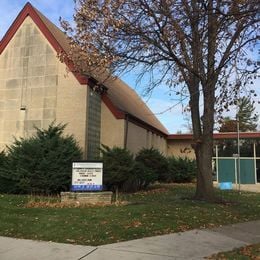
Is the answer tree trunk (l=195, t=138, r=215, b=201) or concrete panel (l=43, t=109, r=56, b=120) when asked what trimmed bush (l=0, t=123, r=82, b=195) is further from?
tree trunk (l=195, t=138, r=215, b=201)

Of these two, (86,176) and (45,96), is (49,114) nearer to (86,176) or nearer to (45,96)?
(45,96)

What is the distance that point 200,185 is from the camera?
671 inches

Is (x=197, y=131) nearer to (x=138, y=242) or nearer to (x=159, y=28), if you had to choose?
(x=159, y=28)

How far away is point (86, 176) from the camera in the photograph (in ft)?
53.6

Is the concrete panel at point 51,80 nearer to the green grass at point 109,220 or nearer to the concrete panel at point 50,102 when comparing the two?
the concrete panel at point 50,102

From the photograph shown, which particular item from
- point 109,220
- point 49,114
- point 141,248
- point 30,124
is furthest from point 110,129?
point 141,248

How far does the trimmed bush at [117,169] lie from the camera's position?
20.1 metres

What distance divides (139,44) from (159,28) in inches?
50.3

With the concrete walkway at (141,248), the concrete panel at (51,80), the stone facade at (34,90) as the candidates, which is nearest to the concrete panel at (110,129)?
the stone facade at (34,90)

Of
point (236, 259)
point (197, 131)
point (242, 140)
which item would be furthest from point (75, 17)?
point (242, 140)

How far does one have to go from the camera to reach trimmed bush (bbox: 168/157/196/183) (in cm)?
3269

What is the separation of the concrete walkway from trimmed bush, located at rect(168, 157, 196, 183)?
21.8 meters

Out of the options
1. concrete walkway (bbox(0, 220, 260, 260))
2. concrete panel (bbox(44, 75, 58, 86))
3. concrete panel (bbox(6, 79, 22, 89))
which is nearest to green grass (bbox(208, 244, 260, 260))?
concrete walkway (bbox(0, 220, 260, 260))

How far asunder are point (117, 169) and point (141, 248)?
11199mm
